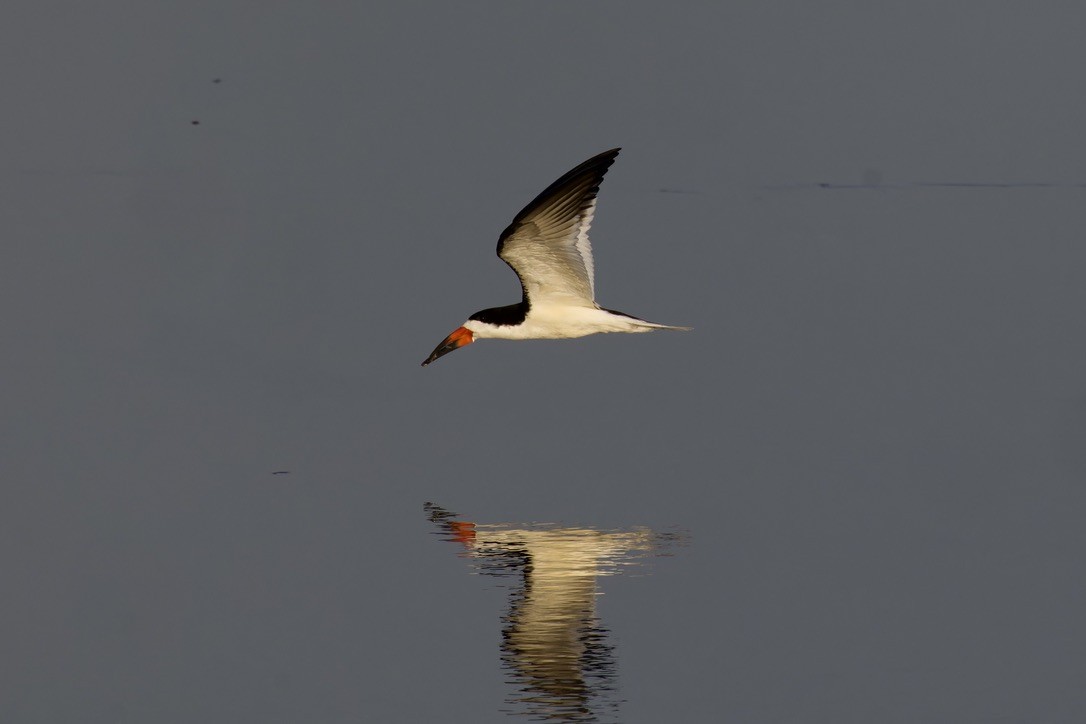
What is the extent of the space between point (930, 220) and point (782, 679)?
15584 mm

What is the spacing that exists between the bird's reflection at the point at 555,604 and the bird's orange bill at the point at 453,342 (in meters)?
3.16

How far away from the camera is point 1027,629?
10844 millimetres

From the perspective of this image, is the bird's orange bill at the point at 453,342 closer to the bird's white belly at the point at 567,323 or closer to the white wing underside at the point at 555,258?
the bird's white belly at the point at 567,323

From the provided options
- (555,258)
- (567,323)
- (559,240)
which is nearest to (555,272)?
(555,258)

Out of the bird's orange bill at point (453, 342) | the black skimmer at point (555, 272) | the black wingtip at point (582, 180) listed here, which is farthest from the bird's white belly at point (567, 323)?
the black wingtip at point (582, 180)

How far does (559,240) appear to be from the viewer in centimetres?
1433

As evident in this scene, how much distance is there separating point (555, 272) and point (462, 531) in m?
3.03

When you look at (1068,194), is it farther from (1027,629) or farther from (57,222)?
(1027,629)

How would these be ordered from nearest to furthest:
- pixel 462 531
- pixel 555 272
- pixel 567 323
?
pixel 462 531 < pixel 555 272 < pixel 567 323

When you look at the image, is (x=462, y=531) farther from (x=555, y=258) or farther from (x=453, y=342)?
(x=453, y=342)

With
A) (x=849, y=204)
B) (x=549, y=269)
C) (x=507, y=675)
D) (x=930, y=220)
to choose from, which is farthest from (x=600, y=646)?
(x=849, y=204)

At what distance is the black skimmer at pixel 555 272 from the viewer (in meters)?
13.9

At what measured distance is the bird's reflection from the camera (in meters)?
9.85

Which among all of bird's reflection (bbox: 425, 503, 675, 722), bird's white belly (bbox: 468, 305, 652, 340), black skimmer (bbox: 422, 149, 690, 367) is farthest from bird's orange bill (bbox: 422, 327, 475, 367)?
bird's reflection (bbox: 425, 503, 675, 722)
